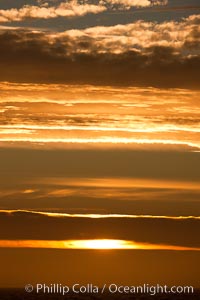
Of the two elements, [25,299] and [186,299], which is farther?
[186,299]

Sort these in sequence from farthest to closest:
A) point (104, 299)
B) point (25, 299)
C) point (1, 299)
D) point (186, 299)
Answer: point (186, 299) < point (104, 299) < point (25, 299) < point (1, 299)

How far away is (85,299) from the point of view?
15112 cm

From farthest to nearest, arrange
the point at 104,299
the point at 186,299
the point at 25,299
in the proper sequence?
the point at 186,299, the point at 104,299, the point at 25,299

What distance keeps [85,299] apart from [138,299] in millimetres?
22289

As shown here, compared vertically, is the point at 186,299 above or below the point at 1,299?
above

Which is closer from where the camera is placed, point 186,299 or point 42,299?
point 42,299

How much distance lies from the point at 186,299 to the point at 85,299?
33.0 metres

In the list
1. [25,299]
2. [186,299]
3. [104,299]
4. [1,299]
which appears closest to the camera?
[1,299]

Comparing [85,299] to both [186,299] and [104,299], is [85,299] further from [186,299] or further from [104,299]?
[186,299]

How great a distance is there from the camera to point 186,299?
175625 millimetres


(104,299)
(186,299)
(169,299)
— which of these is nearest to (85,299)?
(104,299)

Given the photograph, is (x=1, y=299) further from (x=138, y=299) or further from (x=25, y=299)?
(x=138, y=299)

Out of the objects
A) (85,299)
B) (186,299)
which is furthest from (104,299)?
(186,299)

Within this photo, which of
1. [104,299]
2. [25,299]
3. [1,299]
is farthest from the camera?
[104,299]
